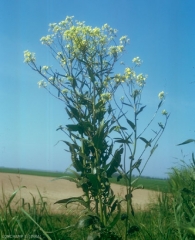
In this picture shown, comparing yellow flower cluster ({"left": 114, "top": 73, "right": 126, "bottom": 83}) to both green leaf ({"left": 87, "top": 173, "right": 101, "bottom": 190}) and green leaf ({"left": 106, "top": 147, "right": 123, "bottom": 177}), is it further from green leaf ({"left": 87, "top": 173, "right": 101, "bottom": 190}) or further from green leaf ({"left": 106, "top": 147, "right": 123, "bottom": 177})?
green leaf ({"left": 87, "top": 173, "right": 101, "bottom": 190})

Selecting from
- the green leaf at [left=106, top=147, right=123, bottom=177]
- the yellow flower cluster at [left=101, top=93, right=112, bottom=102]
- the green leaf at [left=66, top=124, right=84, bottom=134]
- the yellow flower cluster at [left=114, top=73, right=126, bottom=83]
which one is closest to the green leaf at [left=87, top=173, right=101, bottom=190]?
the green leaf at [left=106, top=147, right=123, bottom=177]

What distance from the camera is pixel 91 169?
3.69 meters

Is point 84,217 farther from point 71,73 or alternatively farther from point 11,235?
point 71,73

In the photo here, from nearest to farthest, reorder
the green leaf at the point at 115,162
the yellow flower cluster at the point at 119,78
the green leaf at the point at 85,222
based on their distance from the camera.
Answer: the green leaf at the point at 85,222
the green leaf at the point at 115,162
the yellow flower cluster at the point at 119,78

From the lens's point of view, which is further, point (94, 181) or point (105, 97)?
point (105, 97)

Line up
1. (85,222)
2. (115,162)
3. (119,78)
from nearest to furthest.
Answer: (85,222) → (115,162) → (119,78)

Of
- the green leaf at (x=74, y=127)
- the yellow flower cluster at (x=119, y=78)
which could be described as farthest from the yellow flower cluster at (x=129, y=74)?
the green leaf at (x=74, y=127)

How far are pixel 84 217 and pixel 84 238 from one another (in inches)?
16.8

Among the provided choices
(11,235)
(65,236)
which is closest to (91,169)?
(65,236)

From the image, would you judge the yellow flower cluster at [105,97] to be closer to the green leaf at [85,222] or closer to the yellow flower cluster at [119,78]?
the yellow flower cluster at [119,78]

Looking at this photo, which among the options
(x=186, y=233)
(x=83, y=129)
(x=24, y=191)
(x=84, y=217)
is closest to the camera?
(x=186, y=233)

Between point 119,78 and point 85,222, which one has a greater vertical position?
point 119,78

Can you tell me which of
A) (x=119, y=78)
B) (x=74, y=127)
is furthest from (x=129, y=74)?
(x=74, y=127)

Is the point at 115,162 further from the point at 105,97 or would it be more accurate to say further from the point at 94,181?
the point at 105,97
